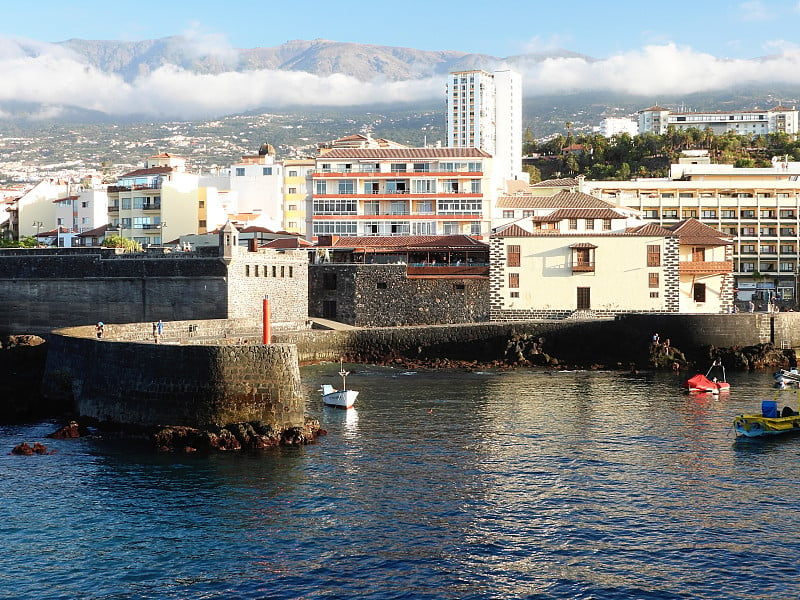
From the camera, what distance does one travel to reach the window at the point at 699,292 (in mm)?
67750

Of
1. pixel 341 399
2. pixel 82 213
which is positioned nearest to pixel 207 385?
pixel 341 399

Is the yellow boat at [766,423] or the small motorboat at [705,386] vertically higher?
the small motorboat at [705,386]

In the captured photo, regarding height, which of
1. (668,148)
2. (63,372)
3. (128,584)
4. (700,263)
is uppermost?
(668,148)

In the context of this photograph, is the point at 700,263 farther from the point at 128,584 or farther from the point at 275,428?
the point at 128,584

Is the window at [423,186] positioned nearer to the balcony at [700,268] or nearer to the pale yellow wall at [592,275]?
the pale yellow wall at [592,275]

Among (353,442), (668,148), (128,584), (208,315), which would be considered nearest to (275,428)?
(353,442)

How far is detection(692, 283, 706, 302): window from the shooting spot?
6775 cm

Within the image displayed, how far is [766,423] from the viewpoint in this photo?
3562 centimetres

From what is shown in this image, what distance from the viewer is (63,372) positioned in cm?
4056

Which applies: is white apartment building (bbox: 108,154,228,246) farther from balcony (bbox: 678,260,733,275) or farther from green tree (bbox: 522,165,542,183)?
green tree (bbox: 522,165,542,183)

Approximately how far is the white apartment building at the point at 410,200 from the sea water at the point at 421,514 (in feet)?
137

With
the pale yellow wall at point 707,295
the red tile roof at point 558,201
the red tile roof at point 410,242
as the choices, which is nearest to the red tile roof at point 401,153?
the red tile roof at point 558,201

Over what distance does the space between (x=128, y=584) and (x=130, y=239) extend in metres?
74.3

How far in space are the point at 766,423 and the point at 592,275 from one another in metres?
30.6
